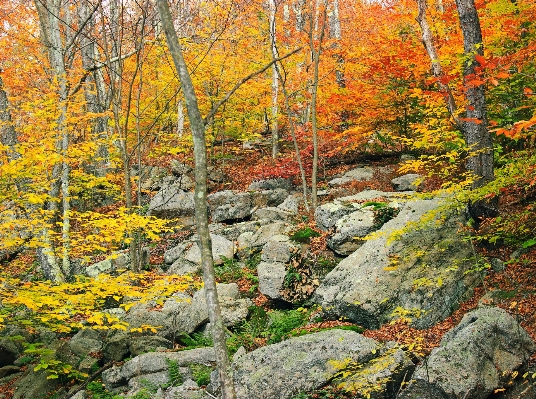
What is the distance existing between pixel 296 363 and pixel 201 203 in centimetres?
285

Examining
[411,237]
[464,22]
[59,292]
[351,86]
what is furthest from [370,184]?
[59,292]

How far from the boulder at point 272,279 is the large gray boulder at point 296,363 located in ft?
10.7

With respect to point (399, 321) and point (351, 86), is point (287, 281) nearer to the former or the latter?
point (399, 321)

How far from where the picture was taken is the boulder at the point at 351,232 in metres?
9.94

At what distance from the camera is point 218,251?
40.0 ft

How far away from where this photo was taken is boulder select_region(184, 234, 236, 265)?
39.5 ft

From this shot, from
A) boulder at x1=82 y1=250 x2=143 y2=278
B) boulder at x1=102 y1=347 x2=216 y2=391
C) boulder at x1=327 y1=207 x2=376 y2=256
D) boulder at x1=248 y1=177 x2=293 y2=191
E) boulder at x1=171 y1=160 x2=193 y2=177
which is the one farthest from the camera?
boulder at x1=171 y1=160 x2=193 y2=177

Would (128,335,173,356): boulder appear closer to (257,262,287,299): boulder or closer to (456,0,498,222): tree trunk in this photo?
(257,262,287,299): boulder

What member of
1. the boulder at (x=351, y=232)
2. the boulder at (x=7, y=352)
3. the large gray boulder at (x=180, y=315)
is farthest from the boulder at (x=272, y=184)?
the boulder at (x=7, y=352)

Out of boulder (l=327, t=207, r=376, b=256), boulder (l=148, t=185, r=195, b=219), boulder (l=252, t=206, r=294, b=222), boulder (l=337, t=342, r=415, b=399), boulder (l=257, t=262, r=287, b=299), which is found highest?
boulder (l=148, t=185, r=195, b=219)

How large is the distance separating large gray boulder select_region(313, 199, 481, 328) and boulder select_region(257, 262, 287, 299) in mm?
1315

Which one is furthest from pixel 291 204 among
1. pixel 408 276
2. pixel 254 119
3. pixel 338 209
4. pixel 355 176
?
pixel 254 119

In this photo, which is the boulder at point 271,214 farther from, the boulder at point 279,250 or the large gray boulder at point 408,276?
the large gray boulder at point 408,276

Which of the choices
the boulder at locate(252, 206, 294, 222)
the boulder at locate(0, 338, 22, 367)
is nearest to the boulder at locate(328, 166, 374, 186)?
the boulder at locate(252, 206, 294, 222)
